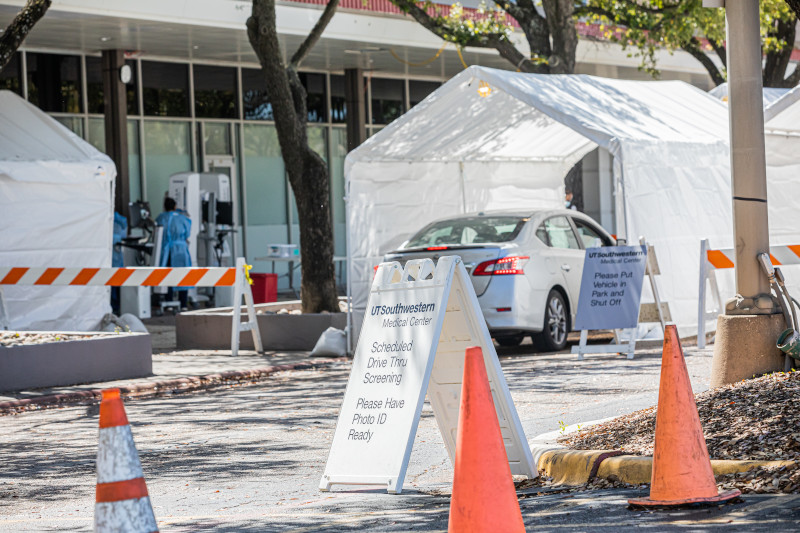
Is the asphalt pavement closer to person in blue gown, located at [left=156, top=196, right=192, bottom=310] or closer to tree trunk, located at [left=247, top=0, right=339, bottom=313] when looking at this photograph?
tree trunk, located at [left=247, top=0, right=339, bottom=313]

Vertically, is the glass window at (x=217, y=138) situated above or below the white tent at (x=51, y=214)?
above

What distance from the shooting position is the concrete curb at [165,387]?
12.0 m

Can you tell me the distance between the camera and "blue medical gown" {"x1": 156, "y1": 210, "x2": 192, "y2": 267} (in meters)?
21.6

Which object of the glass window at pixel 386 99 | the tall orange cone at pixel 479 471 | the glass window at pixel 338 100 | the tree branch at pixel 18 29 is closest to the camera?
the tall orange cone at pixel 479 471

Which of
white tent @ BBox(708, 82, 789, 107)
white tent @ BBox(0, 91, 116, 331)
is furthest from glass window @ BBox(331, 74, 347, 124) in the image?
white tent @ BBox(0, 91, 116, 331)

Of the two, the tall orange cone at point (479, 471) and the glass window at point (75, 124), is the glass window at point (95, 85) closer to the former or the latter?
the glass window at point (75, 124)

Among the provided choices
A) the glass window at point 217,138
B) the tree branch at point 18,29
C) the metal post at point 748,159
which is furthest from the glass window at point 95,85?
the metal post at point 748,159

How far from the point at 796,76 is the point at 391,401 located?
74.5 feet

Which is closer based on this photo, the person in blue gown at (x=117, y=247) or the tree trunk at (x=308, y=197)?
the tree trunk at (x=308, y=197)

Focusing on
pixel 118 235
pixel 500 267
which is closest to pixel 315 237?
pixel 500 267

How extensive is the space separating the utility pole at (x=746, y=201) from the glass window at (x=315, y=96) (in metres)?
19.1

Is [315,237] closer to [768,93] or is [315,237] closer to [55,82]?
[55,82]

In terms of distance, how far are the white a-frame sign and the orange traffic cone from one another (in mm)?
1188

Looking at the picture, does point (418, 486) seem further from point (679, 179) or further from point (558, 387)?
point (679, 179)
